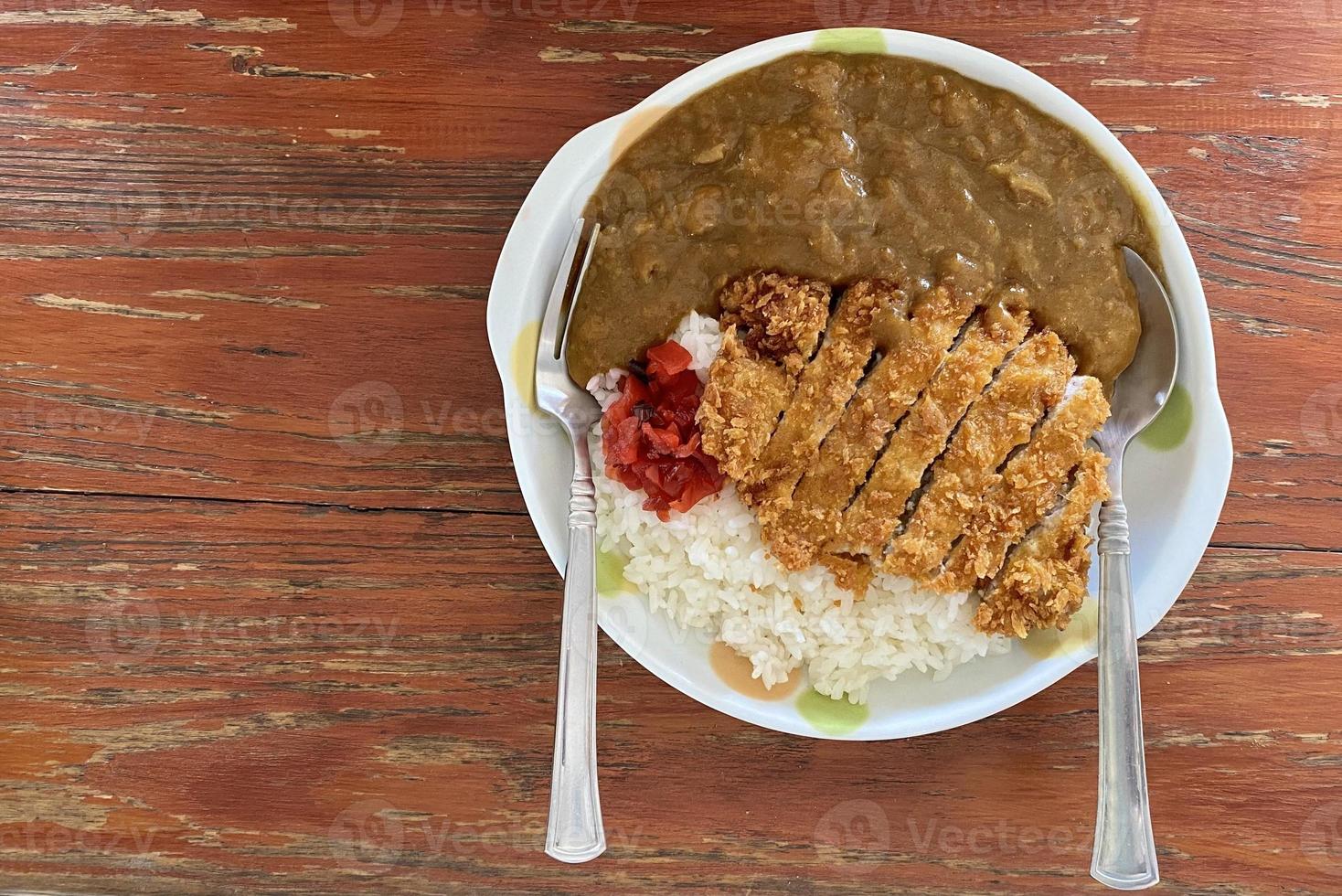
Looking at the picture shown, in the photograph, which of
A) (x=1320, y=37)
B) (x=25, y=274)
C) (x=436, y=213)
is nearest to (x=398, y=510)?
(x=436, y=213)

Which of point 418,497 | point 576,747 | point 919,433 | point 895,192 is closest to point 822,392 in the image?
point 919,433

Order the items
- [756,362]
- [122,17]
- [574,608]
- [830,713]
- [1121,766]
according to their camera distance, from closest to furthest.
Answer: [1121,766] < [574,608] < [756,362] < [830,713] < [122,17]

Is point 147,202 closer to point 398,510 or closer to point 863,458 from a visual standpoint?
point 398,510

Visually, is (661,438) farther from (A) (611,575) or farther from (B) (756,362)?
(A) (611,575)

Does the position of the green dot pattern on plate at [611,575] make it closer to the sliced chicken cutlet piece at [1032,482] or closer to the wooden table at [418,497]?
the wooden table at [418,497]

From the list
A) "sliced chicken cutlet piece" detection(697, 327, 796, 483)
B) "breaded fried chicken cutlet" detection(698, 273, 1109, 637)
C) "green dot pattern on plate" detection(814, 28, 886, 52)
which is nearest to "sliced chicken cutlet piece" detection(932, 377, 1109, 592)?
"breaded fried chicken cutlet" detection(698, 273, 1109, 637)

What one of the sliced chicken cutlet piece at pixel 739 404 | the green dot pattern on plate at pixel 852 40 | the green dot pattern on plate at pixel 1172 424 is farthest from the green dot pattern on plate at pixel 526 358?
the green dot pattern on plate at pixel 1172 424

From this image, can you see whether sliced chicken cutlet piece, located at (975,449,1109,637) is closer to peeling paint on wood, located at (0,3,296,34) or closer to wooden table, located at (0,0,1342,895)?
wooden table, located at (0,0,1342,895)
